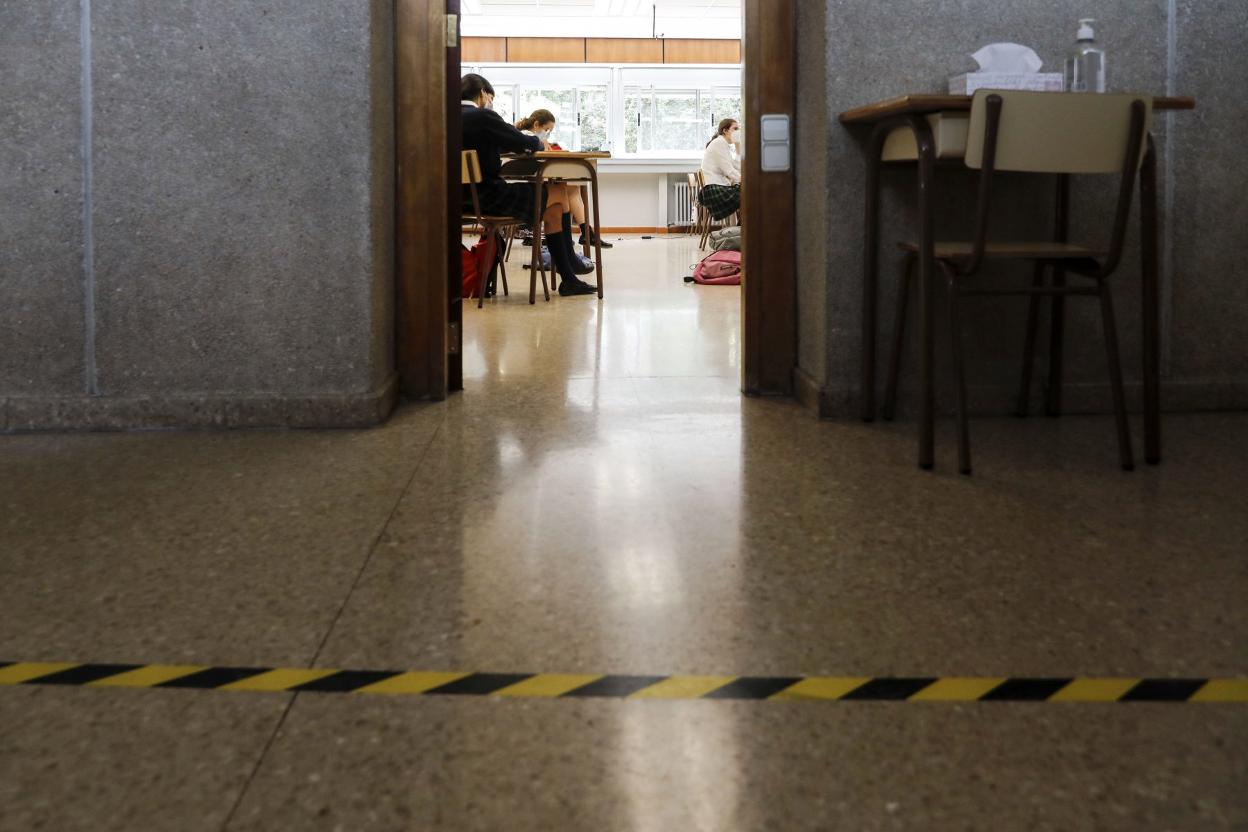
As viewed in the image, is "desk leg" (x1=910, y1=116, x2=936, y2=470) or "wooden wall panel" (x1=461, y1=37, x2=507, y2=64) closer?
"desk leg" (x1=910, y1=116, x2=936, y2=470)

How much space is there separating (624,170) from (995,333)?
46.0ft

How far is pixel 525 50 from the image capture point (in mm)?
17000

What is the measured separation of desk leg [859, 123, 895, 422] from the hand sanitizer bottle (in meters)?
0.49

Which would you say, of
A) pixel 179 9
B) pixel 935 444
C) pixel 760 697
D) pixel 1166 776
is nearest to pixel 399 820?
pixel 760 697

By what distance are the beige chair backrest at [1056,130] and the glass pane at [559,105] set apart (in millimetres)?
14806

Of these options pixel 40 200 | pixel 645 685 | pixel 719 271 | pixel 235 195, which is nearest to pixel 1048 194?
pixel 235 195

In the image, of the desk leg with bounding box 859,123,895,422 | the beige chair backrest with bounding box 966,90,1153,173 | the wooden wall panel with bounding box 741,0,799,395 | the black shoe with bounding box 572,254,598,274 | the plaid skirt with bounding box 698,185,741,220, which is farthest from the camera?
the plaid skirt with bounding box 698,185,741,220

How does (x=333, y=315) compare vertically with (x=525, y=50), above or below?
below

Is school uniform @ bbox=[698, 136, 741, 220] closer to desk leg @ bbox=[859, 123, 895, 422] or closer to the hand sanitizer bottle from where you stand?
desk leg @ bbox=[859, 123, 895, 422]

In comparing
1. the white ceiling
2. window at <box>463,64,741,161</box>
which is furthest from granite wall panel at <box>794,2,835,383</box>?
window at <box>463,64,741,161</box>

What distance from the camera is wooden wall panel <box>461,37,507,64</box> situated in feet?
55.7

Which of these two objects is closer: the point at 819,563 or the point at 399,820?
the point at 399,820

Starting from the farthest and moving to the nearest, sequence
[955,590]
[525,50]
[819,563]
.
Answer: [525,50] < [819,563] < [955,590]

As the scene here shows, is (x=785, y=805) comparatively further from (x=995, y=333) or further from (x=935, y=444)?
(x=995, y=333)
